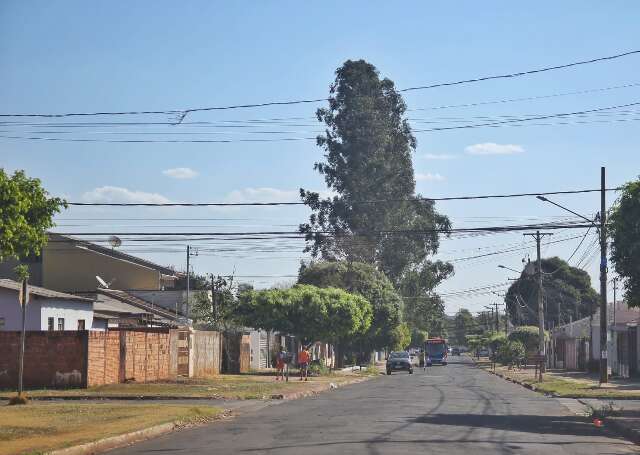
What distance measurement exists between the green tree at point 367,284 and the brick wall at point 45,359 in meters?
43.8

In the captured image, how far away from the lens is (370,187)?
91750 mm

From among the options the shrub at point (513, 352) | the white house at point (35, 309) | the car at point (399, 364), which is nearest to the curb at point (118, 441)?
the white house at point (35, 309)

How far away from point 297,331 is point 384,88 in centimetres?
4001

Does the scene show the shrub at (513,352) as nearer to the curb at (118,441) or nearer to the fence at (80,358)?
the fence at (80,358)

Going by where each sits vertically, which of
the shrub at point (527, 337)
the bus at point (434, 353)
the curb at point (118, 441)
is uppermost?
the shrub at point (527, 337)

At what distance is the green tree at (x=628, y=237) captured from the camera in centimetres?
2764

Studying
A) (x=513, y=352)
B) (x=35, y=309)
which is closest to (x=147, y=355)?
(x=35, y=309)

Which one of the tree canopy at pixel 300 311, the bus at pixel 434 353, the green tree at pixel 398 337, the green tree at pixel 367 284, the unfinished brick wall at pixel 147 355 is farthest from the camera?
the bus at pixel 434 353

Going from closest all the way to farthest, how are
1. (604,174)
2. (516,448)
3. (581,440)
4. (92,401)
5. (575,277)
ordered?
(516,448), (581,440), (92,401), (604,174), (575,277)

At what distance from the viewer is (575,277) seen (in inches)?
5586

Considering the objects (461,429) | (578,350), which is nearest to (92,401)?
(461,429)

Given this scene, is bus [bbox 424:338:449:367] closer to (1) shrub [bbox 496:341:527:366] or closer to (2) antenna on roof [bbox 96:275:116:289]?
(1) shrub [bbox 496:341:527:366]

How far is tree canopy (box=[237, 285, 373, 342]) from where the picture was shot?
194ft

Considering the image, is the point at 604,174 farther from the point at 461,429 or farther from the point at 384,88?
the point at 384,88
